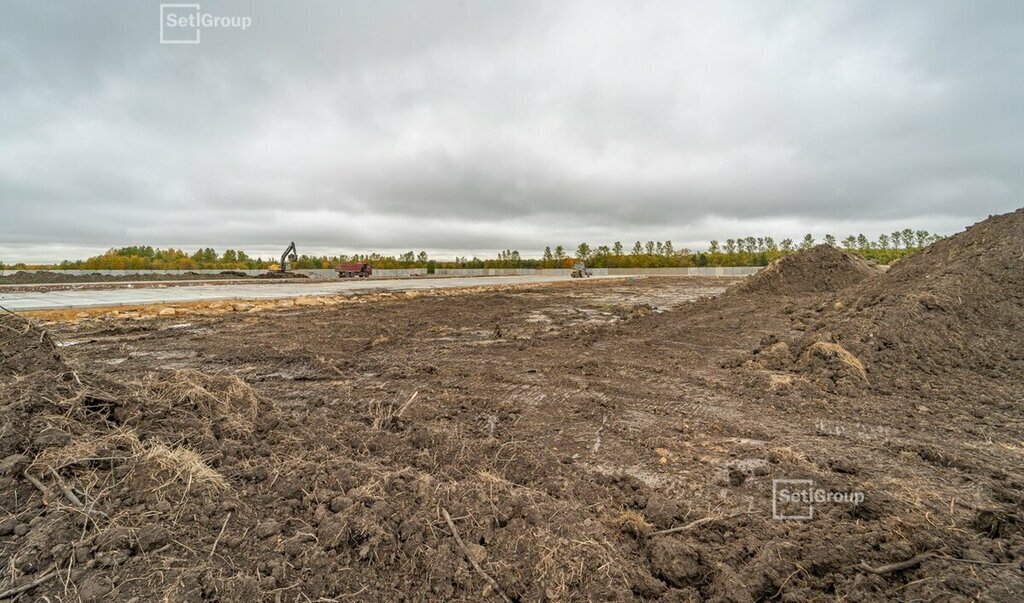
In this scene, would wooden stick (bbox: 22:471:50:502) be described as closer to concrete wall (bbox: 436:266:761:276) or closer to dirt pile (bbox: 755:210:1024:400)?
dirt pile (bbox: 755:210:1024:400)

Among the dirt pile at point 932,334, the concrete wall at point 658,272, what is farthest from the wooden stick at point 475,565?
the concrete wall at point 658,272

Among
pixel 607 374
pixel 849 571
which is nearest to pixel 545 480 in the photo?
pixel 849 571

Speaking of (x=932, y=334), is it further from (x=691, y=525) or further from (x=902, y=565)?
(x=691, y=525)

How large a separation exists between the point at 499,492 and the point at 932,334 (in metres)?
8.52

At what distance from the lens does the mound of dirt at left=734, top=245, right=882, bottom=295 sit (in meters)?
21.9

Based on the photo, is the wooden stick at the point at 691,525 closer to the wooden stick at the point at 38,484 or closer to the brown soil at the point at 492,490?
the brown soil at the point at 492,490

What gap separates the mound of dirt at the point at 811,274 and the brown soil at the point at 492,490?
54.3ft

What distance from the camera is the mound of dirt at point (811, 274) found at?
2188 cm

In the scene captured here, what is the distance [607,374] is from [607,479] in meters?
4.06

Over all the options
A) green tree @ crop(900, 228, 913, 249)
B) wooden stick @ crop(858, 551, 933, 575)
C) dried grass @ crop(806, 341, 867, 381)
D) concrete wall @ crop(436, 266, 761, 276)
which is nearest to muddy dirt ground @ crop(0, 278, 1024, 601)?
wooden stick @ crop(858, 551, 933, 575)

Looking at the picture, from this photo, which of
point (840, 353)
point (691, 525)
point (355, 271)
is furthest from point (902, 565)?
point (355, 271)

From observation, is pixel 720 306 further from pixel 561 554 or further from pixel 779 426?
pixel 561 554

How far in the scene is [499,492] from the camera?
3.38 m

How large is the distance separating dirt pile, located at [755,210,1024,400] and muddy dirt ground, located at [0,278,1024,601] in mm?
471
